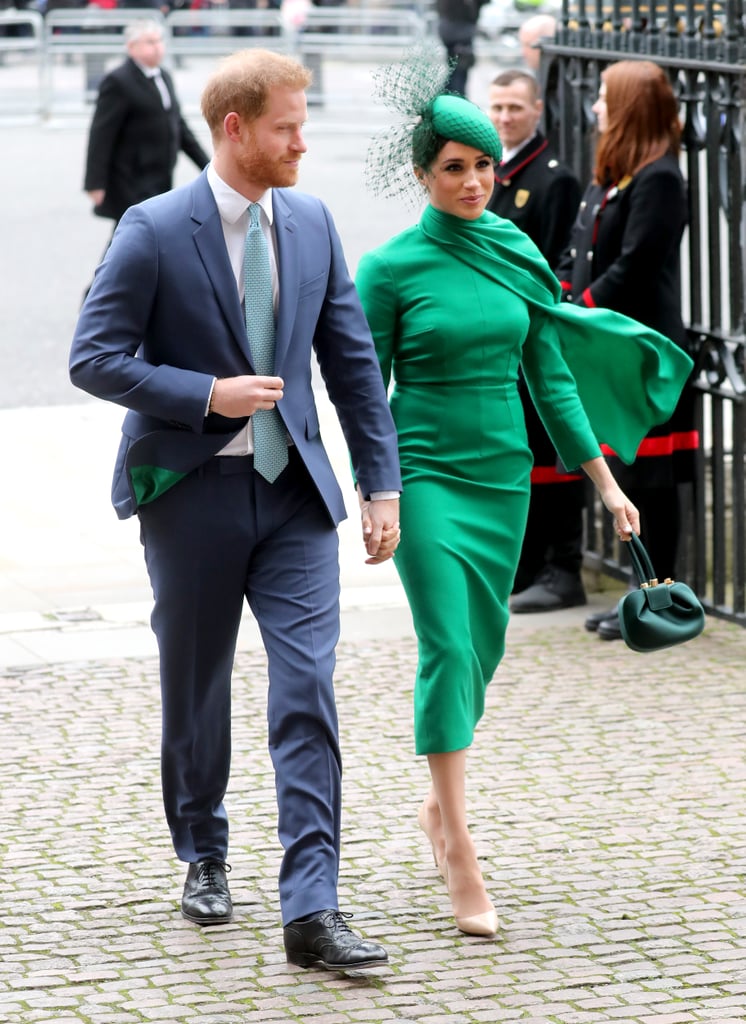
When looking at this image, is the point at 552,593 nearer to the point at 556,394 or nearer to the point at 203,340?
the point at 556,394

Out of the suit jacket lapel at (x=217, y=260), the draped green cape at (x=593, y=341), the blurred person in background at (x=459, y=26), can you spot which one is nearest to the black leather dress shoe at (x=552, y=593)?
the draped green cape at (x=593, y=341)

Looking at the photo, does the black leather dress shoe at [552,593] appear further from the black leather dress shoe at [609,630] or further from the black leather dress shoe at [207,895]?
the black leather dress shoe at [207,895]

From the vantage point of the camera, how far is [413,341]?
4.57 meters

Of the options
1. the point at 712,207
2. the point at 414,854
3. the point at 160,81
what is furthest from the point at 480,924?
the point at 160,81

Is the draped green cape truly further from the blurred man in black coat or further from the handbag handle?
the blurred man in black coat

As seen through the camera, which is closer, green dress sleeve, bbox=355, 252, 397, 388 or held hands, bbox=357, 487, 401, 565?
held hands, bbox=357, 487, 401, 565

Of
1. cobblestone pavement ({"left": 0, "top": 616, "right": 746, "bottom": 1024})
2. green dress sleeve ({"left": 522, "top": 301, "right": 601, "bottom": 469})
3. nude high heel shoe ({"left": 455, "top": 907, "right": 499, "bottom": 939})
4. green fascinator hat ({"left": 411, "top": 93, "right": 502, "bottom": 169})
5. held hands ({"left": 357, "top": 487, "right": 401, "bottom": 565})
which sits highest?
green fascinator hat ({"left": 411, "top": 93, "right": 502, "bottom": 169})

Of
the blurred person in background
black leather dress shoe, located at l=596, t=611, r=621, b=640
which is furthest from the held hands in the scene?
the blurred person in background

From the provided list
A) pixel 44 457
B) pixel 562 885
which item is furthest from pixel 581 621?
pixel 44 457

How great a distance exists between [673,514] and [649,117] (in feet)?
4.54

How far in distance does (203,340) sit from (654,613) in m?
1.27

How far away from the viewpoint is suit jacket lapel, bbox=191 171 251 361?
4.15m

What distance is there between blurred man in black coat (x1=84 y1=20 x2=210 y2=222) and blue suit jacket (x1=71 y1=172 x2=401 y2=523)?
25.9ft

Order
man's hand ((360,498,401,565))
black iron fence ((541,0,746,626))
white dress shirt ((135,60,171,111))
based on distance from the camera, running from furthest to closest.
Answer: white dress shirt ((135,60,171,111)), black iron fence ((541,0,746,626)), man's hand ((360,498,401,565))
